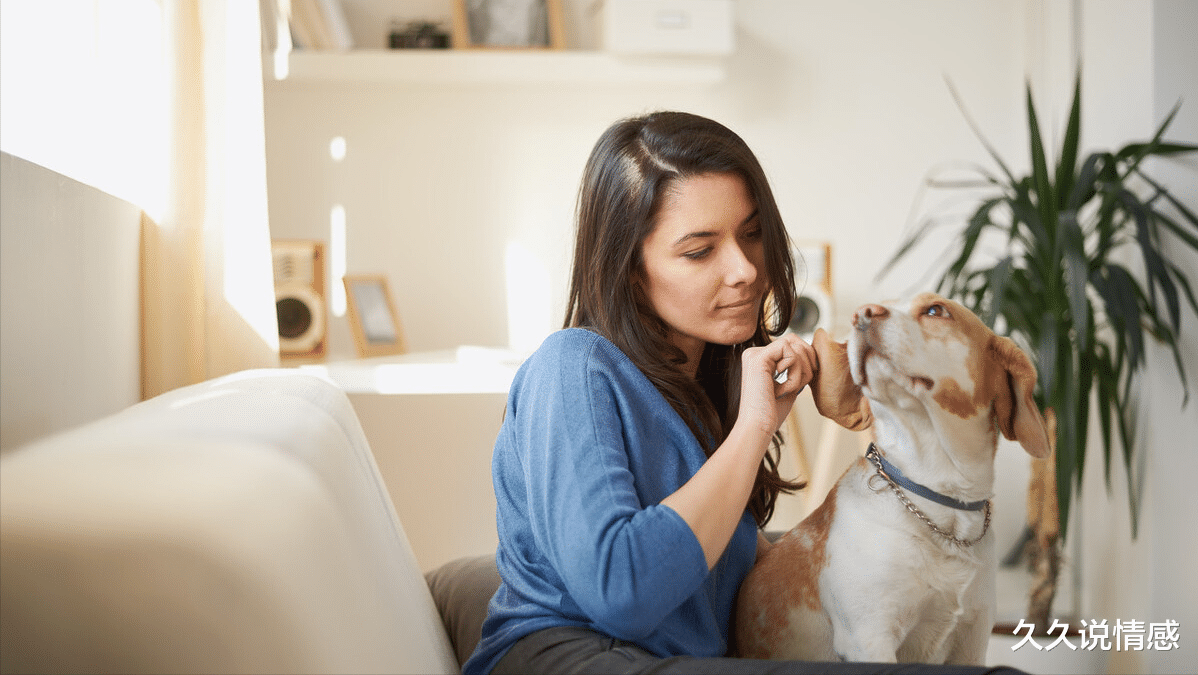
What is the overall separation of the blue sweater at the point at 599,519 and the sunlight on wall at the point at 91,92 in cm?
82

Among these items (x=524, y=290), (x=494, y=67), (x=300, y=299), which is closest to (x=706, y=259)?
(x=300, y=299)

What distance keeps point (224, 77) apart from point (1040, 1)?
2608 mm

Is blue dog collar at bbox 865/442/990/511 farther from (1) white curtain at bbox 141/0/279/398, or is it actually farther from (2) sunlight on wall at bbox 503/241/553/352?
(2) sunlight on wall at bbox 503/241/553/352

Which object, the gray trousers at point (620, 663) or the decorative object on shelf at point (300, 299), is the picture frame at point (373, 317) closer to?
the decorative object on shelf at point (300, 299)

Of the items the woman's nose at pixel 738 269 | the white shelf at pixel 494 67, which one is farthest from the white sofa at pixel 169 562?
the white shelf at pixel 494 67

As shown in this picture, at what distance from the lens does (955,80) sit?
3164 mm

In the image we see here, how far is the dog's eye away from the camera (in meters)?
0.94

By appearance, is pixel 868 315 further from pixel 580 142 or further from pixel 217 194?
pixel 580 142

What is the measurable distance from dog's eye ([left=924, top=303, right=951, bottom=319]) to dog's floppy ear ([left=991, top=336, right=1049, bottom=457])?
0.06 metres

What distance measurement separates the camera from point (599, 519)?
87 centimetres

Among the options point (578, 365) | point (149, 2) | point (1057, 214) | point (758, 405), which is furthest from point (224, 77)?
point (1057, 214)

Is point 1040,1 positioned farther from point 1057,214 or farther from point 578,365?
point 578,365

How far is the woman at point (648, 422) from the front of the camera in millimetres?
881

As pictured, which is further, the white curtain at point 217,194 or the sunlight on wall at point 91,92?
the white curtain at point 217,194
